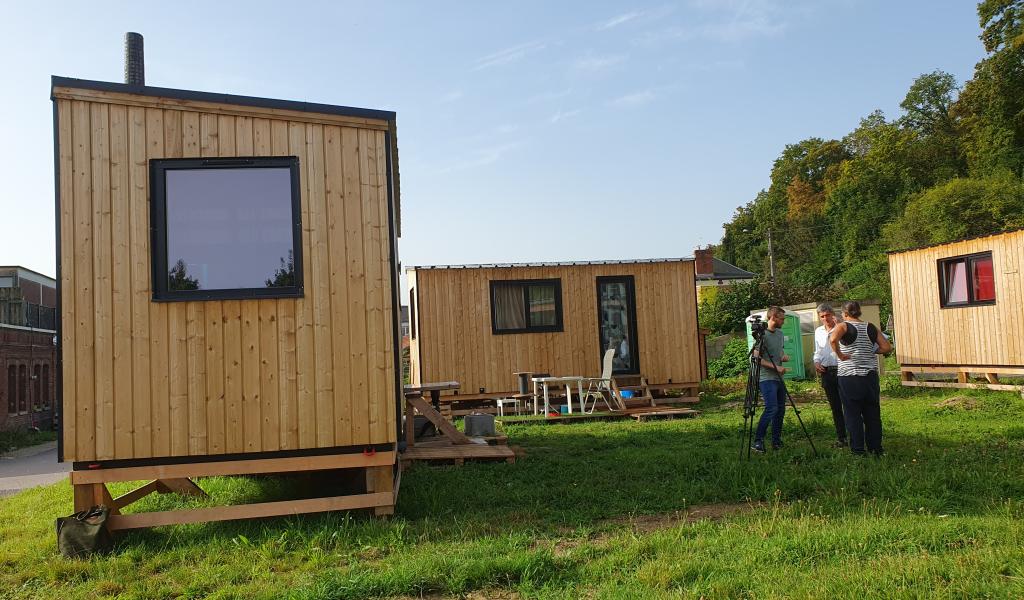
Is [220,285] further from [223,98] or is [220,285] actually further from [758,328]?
[758,328]

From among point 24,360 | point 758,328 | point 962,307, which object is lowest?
point 758,328

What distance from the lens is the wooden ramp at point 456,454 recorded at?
27.7 feet

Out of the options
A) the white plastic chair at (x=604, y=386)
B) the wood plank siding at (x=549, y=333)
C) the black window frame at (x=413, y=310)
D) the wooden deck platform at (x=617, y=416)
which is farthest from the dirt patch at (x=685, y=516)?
the black window frame at (x=413, y=310)

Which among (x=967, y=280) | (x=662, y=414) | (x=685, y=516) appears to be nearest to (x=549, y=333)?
(x=662, y=414)

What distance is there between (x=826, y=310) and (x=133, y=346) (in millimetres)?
6825

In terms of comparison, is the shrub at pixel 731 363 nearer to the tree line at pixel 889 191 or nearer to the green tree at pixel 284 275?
the tree line at pixel 889 191

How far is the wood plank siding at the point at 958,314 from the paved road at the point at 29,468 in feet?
48.4

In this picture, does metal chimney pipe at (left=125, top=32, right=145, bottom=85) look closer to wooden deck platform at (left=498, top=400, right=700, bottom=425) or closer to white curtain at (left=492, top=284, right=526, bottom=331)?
wooden deck platform at (left=498, top=400, right=700, bottom=425)

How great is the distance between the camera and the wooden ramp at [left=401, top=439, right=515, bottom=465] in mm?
8430

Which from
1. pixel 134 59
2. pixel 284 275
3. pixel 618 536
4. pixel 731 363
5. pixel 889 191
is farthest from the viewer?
pixel 889 191

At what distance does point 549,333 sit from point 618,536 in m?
10.1

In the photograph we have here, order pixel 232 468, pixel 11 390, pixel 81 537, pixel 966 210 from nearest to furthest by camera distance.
A: 1. pixel 81 537
2. pixel 232 468
3. pixel 11 390
4. pixel 966 210

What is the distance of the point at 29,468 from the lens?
13.8 m

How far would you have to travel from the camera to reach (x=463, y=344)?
49.8 ft
